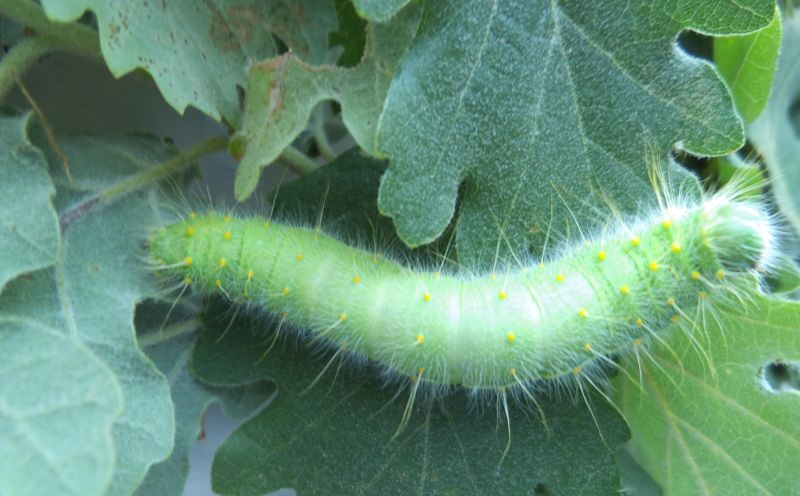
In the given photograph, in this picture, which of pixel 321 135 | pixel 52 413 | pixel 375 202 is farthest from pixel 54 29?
pixel 52 413

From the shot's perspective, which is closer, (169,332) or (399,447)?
(399,447)

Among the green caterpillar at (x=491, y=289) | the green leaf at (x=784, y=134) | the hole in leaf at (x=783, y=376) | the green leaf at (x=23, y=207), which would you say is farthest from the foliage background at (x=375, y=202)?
the hole in leaf at (x=783, y=376)

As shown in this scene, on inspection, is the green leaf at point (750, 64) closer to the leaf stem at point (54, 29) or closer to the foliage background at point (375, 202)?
the foliage background at point (375, 202)

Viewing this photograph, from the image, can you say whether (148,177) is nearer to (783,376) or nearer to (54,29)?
(54,29)

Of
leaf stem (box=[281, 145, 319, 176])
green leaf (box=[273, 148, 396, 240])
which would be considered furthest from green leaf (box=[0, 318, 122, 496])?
leaf stem (box=[281, 145, 319, 176])

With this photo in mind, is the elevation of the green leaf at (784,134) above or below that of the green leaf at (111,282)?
above

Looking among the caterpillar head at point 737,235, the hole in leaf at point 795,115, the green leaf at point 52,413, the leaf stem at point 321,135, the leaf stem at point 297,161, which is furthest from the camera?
the hole in leaf at point 795,115
